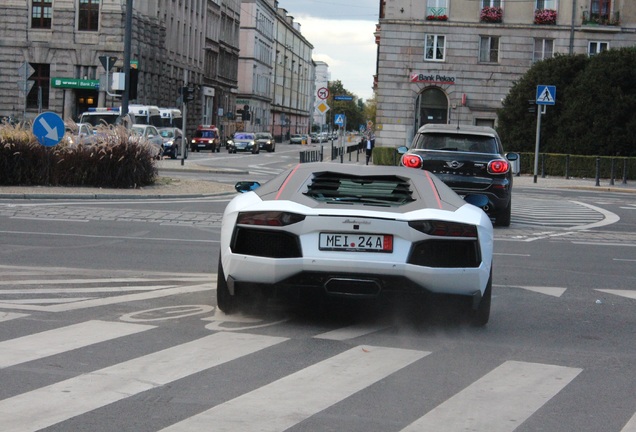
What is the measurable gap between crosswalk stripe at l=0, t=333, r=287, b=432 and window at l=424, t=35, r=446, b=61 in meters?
55.6

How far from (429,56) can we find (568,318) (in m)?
54.0

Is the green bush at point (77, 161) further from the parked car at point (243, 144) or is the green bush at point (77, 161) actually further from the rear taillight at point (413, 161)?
the parked car at point (243, 144)

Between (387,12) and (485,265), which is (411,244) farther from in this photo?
(387,12)

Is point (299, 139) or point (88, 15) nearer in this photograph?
point (88, 15)

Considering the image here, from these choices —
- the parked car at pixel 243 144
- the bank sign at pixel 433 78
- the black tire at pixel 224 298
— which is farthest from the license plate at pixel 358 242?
the parked car at pixel 243 144

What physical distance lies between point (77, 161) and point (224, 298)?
15828mm

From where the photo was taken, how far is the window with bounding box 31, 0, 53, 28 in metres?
66.9

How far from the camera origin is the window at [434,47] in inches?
2436

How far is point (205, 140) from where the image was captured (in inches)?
2918

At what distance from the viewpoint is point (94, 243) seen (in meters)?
13.7

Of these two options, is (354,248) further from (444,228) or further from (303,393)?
(303,393)

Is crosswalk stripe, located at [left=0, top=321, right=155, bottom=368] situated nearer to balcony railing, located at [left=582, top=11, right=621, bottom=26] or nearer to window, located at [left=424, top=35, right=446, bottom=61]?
window, located at [left=424, top=35, right=446, bottom=61]

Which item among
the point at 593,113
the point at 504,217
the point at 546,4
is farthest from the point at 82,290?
the point at 546,4

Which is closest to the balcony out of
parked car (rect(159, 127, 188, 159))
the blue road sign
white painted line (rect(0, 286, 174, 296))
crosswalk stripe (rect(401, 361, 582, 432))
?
parked car (rect(159, 127, 188, 159))
